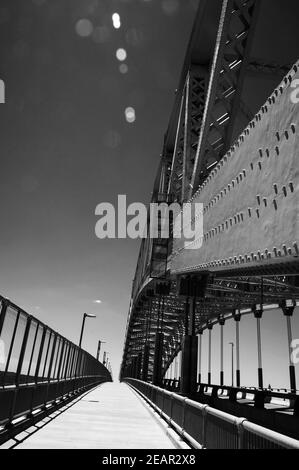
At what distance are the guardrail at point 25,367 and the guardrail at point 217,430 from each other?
3799 mm

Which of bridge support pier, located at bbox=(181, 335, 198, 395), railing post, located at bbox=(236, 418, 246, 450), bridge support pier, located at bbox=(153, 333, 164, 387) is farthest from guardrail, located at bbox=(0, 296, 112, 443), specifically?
bridge support pier, located at bbox=(153, 333, 164, 387)

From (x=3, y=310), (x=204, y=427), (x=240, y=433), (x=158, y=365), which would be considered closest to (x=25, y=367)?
(x=3, y=310)

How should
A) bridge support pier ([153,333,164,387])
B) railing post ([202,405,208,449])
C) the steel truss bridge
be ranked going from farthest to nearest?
bridge support pier ([153,333,164,387]), railing post ([202,405,208,449]), the steel truss bridge

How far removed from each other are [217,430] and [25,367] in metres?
5.27

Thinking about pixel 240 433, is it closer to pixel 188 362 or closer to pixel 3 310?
pixel 3 310

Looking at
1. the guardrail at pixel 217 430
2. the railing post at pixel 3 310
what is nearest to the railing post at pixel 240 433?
the guardrail at pixel 217 430

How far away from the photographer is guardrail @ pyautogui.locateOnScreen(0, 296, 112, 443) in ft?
23.8

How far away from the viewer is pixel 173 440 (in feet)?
27.1

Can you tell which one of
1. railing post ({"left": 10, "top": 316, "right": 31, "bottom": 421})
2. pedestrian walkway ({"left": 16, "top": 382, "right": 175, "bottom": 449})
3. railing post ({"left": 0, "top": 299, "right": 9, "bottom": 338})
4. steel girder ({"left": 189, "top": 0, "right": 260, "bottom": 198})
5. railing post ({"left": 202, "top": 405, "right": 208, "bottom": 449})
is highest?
steel girder ({"left": 189, "top": 0, "right": 260, "bottom": 198})

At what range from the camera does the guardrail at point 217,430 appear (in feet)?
13.0

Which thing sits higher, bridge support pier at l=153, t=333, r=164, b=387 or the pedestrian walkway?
bridge support pier at l=153, t=333, r=164, b=387

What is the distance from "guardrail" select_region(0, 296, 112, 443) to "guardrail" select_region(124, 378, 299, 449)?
3.80 metres

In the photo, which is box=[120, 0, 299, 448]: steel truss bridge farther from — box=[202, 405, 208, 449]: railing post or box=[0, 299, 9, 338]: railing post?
box=[0, 299, 9, 338]: railing post

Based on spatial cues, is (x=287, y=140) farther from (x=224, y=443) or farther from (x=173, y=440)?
(x=173, y=440)
